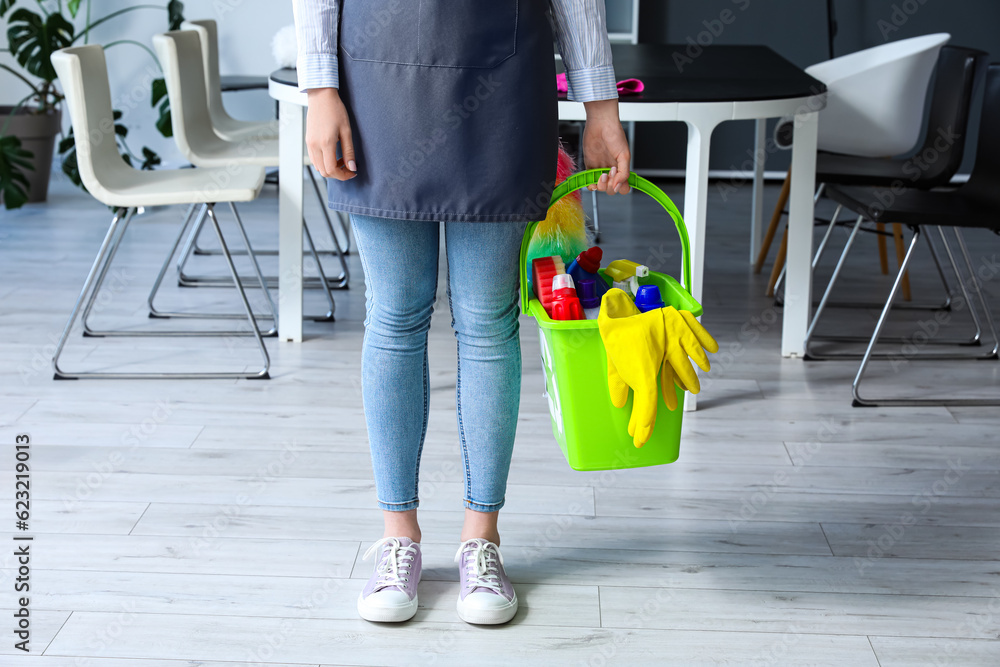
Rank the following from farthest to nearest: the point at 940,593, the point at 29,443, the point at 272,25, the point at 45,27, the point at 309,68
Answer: the point at 272,25
the point at 45,27
the point at 29,443
the point at 940,593
the point at 309,68

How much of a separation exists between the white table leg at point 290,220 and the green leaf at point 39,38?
2.13 metres

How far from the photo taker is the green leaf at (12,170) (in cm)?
409

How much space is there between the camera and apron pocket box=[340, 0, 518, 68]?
1.25 metres

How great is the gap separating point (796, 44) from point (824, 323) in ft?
9.17

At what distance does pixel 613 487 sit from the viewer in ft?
6.32

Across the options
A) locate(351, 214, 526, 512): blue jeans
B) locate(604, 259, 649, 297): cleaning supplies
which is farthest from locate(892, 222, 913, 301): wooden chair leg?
locate(351, 214, 526, 512): blue jeans

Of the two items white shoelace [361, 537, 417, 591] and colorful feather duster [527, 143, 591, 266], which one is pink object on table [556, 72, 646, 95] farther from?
white shoelace [361, 537, 417, 591]

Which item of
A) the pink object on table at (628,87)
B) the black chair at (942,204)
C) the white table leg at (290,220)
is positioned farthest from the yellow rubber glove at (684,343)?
the white table leg at (290,220)

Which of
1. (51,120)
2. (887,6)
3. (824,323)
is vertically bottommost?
(824,323)

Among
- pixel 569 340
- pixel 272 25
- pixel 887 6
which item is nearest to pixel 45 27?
pixel 272 25

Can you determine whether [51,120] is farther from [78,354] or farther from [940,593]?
[940,593]

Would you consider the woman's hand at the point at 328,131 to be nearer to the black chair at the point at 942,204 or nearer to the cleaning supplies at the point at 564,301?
the cleaning supplies at the point at 564,301

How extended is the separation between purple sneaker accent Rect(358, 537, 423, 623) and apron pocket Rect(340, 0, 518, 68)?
72 centimetres

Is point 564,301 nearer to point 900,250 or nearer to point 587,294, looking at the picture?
point 587,294
